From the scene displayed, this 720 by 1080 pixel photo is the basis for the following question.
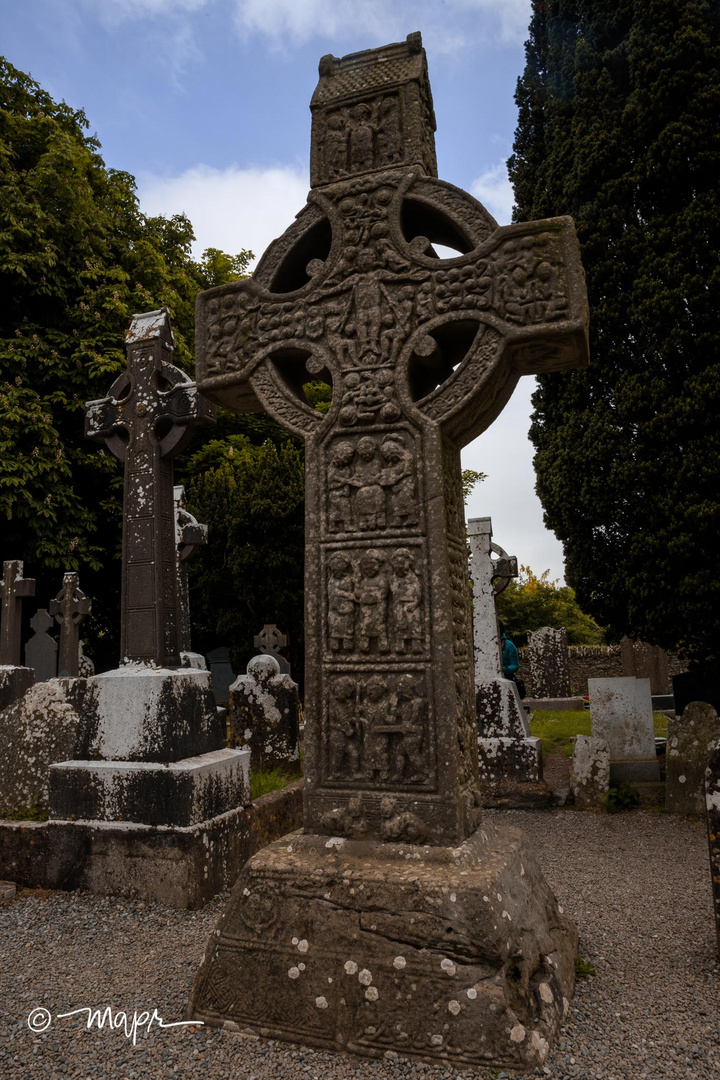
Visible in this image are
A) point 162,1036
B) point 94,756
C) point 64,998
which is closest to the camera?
point 162,1036

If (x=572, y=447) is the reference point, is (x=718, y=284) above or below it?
above

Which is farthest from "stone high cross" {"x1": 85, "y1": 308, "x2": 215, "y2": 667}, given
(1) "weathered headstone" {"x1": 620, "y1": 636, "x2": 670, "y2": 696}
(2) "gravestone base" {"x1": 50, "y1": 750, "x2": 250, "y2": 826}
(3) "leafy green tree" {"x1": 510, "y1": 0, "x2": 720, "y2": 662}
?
(1) "weathered headstone" {"x1": 620, "y1": 636, "x2": 670, "y2": 696}

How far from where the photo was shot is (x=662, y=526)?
764 cm

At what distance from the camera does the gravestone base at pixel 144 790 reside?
165 inches

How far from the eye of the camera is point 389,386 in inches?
116

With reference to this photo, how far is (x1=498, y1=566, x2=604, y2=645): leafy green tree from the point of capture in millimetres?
23562

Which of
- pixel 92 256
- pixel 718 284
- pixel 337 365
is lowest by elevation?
pixel 337 365

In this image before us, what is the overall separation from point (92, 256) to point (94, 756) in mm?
13835

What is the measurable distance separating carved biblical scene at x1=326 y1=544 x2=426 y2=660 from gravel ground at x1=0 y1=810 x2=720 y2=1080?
136cm

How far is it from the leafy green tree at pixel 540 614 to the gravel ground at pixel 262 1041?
732 inches

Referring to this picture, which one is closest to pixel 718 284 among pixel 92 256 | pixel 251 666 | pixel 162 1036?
pixel 251 666

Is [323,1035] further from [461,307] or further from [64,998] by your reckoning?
[461,307]

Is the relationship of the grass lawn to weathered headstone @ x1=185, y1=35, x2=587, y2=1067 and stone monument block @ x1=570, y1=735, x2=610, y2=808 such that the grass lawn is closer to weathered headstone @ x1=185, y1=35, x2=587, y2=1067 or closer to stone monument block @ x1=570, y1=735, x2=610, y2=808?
stone monument block @ x1=570, y1=735, x2=610, y2=808

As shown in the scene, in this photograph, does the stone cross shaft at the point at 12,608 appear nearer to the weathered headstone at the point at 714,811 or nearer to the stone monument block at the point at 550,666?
the weathered headstone at the point at 714,811
